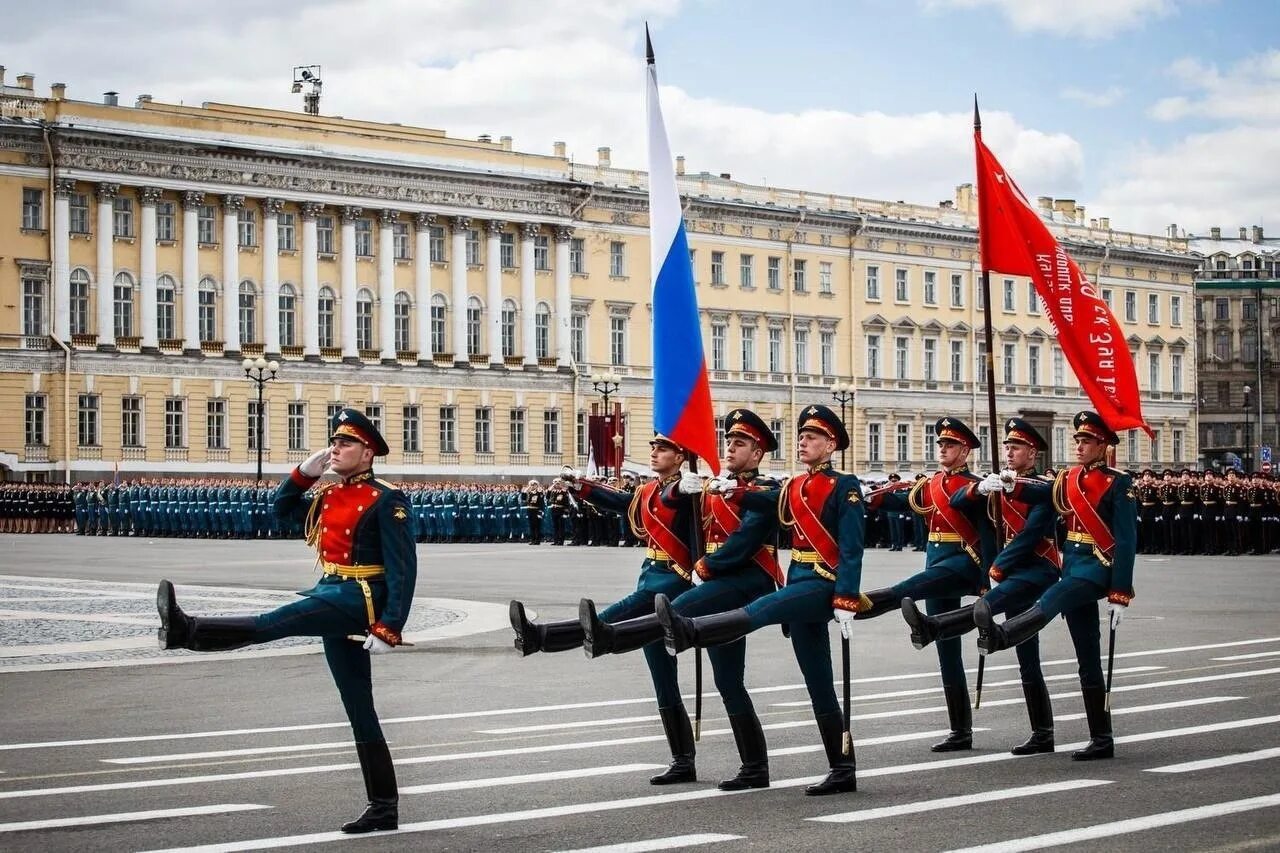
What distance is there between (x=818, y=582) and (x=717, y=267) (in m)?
71.0

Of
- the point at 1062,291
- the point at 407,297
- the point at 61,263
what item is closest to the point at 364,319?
the point at 407,297

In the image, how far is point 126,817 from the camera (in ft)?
31.1

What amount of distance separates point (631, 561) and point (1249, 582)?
11.8m

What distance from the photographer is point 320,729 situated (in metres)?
12.9

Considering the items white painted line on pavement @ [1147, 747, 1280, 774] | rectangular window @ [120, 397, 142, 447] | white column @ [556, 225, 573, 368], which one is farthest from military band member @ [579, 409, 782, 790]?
white column @ [556, 225, 573, 368]

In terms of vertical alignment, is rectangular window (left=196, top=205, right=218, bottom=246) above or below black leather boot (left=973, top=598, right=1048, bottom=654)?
above

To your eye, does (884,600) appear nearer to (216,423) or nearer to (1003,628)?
(1003,628)

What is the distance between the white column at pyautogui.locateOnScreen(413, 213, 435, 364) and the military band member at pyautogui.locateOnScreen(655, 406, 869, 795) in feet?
208

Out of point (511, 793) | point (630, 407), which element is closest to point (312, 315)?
point (630, 407)

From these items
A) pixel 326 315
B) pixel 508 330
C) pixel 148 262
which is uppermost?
pixel 148 262

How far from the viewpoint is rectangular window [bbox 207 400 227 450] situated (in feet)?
223

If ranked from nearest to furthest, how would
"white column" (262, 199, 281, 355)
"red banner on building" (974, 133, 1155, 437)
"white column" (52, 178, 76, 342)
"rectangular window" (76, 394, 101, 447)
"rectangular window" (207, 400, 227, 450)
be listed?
"red banner on building" (974, 133, 1155, 437), "white column" (52, 178, 76, 342), "rectangular window" (76, 394, 101, 447), "rectangular window" (207, 400, 227, 450), "white column" (262, 199, 281, 355)

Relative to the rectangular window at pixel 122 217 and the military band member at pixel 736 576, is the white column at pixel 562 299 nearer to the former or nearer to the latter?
the rectangular window at pixel 122 217

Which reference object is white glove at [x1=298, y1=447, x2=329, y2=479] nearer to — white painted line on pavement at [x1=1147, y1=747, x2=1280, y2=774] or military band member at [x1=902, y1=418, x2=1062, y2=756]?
military band member at [x1=902, y1=418, x2=1062, y2=756]
